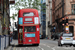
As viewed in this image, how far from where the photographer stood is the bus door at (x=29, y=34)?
23500 mm

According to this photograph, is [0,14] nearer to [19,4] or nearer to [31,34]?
[31,34]

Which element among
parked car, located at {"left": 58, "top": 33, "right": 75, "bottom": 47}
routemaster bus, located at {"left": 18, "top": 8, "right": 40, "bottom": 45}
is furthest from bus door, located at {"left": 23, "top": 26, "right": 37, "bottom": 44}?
parked car, located at {"left": 58, "top": 33, "right": 75, "bottom": 47}

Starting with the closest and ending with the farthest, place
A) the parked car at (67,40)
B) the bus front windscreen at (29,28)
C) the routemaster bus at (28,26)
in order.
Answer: the parked car at (67,40) < the routemaster bus at (28,26) < the bus front windscreen at (29,28)

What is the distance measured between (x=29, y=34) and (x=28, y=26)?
906mm

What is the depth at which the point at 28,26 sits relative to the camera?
23422mm

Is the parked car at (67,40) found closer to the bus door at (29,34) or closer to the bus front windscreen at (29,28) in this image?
the bus door at (29,34)

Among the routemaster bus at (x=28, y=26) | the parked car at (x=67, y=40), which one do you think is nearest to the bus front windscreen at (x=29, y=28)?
the routemaster bus at (x=28, y=26)

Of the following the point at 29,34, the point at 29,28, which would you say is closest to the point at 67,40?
the point at 29,34

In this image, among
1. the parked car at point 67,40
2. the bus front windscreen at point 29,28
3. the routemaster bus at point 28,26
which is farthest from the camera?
the bus front windscreen at point 29,28

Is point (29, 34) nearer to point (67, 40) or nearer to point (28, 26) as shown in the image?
point (28, 26)

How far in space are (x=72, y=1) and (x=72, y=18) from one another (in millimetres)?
3689

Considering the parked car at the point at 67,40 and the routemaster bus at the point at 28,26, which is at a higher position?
the routemaster bus at the point at 28,26

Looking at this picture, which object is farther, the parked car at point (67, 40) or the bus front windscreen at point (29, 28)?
the bus front windscreen at point (29, 28)

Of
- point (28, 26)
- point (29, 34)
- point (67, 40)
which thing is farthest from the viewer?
point (29, 34)
